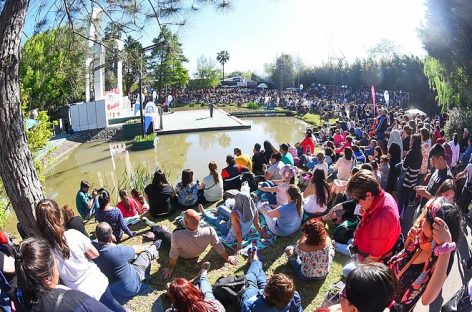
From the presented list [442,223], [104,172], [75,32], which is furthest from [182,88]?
[442,223]

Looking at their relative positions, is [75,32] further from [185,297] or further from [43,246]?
[185,297]

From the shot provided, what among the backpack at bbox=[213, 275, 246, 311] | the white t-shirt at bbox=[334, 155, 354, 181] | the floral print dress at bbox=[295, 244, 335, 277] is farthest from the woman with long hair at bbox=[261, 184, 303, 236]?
the white t-shirt at bbox=[334, 155, 354, 181]

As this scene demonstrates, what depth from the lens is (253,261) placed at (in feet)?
13.0

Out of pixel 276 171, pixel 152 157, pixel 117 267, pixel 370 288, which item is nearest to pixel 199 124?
pixel 152 157

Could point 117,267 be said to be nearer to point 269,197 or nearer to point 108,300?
point 108,300

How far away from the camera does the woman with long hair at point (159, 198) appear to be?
20.3 ft

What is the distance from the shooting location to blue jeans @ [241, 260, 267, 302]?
126 inches

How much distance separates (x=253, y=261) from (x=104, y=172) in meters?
10.3

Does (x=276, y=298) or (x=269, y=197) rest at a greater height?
(x=276, y=298)

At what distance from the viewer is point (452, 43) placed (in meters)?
12.0

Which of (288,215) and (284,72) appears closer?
(288,215)

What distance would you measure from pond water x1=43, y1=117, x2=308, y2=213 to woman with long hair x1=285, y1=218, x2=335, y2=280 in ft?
23.0

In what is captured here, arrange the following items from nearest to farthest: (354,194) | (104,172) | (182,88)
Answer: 1. (354,194)
2. (104,172)
3. (182,88)

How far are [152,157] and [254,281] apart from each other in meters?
11.9
